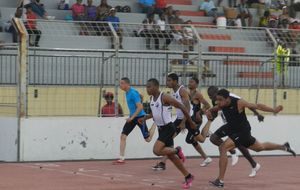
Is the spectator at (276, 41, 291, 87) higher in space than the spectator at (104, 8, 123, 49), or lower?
lower

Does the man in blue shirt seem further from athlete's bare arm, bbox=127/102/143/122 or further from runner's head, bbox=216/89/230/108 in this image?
runner's head, bbox=216/89/230/108

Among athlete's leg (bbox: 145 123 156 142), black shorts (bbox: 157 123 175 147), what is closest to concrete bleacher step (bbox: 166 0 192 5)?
athlete's leg (bbox: 145 123 156 142)

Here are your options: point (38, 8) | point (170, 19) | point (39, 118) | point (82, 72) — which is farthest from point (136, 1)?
point (39, 118)

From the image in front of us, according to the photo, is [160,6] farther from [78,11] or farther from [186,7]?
[78,11]

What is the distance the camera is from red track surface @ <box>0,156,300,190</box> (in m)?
13.9

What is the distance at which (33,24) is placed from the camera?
1919 cm

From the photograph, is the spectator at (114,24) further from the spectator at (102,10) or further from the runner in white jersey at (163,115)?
the runner in white jersey at (163,115)

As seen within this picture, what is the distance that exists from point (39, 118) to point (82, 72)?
77.7 inches

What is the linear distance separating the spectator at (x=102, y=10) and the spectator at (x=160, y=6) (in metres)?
2.09

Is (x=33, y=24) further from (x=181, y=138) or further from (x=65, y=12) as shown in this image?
(x=65, y=12)

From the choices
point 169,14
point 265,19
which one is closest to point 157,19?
point 169,14

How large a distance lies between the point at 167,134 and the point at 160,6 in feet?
43.6

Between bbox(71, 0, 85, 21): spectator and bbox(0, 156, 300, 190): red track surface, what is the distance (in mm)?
7539

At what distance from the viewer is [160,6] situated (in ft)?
90.4
